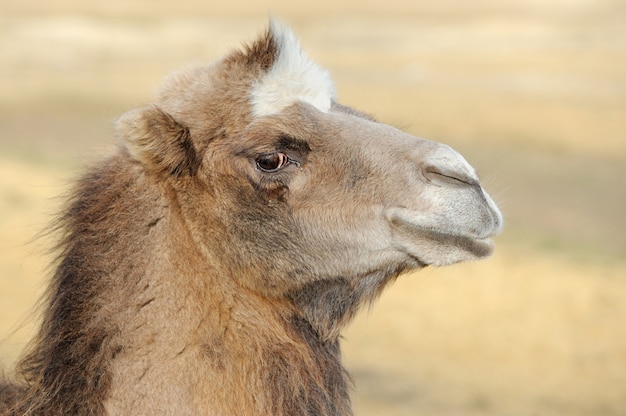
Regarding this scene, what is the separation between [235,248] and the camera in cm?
430

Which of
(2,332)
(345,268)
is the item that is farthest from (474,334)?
(345,268)

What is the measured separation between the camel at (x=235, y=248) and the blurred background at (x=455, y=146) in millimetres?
489

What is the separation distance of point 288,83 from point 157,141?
2.16ft

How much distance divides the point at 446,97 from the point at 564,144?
7.52m

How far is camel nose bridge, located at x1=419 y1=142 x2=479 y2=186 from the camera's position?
4.15 m

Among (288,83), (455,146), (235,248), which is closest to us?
(235,248)

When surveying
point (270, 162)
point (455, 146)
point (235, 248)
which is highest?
point (455, 146)

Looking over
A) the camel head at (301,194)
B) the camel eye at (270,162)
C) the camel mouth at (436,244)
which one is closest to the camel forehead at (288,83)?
the camel head at (301,194)

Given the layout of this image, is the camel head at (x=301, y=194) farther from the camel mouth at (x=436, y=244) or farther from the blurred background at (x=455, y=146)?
the blurred background at (x=455, y=146)

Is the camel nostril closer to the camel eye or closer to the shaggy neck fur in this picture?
the camel eye

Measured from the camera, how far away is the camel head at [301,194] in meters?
4.26

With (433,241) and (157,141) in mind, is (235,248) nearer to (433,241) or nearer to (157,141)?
(157,141)

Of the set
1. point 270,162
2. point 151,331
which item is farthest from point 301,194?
point 151,331

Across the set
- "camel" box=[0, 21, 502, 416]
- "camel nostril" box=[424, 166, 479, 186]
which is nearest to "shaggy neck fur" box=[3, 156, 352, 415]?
"camel" box=[0, 21, 502, 416]
